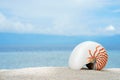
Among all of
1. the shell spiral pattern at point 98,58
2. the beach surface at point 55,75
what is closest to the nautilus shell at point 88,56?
the shell spiral pattern at point 98,58

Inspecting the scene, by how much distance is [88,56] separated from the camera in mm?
10172

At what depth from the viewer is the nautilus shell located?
10102 mm

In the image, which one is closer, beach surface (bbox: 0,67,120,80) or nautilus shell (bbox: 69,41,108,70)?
beach surface (bbox: 0,67,120,80)

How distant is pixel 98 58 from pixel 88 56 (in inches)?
14.5

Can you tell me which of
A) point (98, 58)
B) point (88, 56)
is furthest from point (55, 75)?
point (98, 58)

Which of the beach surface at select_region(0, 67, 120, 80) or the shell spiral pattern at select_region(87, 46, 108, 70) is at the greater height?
the shell spiral pattern at select_region(87, 46, 108, 70)

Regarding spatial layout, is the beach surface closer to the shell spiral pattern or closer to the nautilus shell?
the nautilus shell

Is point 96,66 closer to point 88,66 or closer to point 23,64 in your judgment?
point 88,66

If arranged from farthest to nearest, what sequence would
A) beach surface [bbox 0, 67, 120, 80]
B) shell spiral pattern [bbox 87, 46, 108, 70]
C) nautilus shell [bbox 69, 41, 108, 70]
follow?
shell spiral pattern [bbox 87, 46, 108, 70]
nautilus shell [bbox 69, 41, 108, 70]
beach surface [bbox 0, 67, 120, 80]

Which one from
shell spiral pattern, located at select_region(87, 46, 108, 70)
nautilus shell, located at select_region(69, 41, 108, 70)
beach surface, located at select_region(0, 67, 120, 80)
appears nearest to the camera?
beach surface, located at select_region(0, 67, 120, 80)

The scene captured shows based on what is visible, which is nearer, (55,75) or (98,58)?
(55,75)

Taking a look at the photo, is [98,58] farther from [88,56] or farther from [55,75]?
[55,75]

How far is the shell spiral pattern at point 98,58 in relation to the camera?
1025cm

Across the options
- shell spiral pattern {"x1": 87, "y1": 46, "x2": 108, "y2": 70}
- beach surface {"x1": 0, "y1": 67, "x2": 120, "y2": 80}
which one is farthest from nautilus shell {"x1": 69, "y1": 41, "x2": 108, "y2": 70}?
beach surface {"x1": 0, "y1": 67, "x2": 120, "y2": 80}
